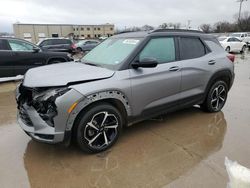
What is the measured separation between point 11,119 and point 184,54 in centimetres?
365

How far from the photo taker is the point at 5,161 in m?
2.86

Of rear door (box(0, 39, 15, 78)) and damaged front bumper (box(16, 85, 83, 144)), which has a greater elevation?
rear door (box(0, 39, 15, 78))

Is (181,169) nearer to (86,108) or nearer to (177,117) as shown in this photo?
(86,108)

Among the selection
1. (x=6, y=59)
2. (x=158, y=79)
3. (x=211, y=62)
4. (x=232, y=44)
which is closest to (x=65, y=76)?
(x=158, y=79)

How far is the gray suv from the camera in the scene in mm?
2627

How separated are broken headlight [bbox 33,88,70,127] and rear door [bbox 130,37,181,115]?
3.51ft

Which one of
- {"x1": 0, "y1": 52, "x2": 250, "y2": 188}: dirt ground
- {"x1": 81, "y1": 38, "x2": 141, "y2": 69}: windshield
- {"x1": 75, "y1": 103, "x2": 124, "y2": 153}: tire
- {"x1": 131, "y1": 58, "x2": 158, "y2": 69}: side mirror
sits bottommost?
{"x1": 0, "y1": 52, "x2": 250, "y2": 188}: dirt ground

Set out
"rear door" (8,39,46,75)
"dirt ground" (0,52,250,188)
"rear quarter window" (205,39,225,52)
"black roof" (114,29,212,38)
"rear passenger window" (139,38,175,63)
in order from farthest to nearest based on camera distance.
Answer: "rear door" (8,39,46,75) → "rear quarter window" (205,39,225,52) → "black roof" (114,29,212,38) → "rear passenger window" (139,38,175,63) → "dirt ground" (0,52,250,188)

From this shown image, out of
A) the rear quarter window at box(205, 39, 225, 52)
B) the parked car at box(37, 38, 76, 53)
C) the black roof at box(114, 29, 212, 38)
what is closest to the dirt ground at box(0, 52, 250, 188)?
the rear quarter window at box(205, 39, 225, 52)

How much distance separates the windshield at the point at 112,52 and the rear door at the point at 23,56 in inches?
171

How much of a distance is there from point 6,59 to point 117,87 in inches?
226

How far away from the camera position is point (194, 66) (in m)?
3.81

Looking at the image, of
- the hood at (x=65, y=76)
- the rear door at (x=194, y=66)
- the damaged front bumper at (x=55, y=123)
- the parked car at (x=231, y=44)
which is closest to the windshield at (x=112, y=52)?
the hood at (x=65, y=76)

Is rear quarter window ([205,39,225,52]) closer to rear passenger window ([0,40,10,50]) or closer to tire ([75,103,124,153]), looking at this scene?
tire ([75,103,124,153])
